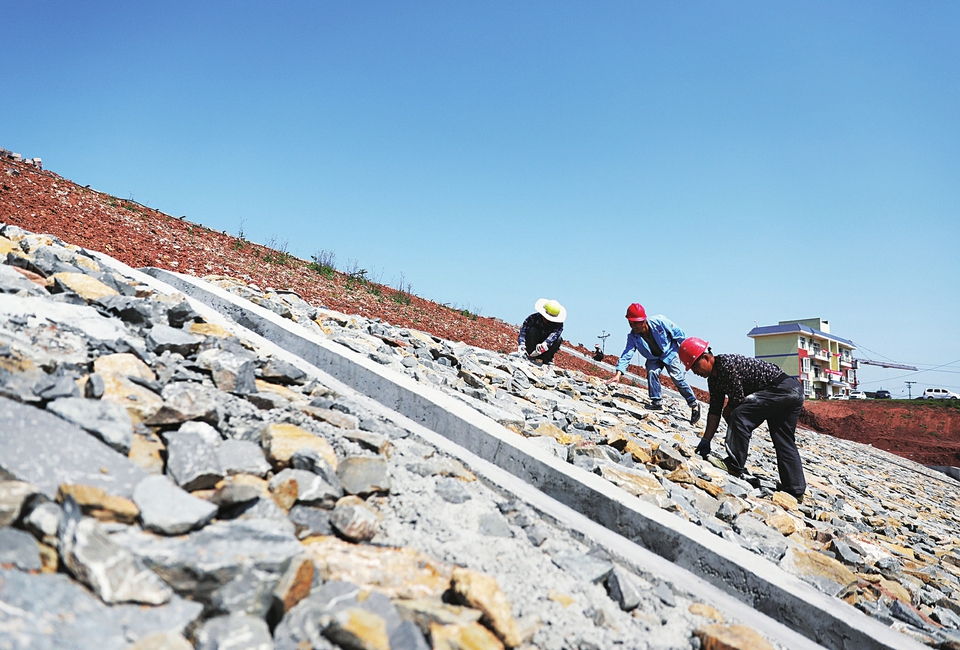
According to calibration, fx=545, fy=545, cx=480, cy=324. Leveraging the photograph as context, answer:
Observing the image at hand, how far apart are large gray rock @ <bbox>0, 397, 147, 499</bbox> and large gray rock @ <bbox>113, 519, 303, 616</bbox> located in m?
0.32

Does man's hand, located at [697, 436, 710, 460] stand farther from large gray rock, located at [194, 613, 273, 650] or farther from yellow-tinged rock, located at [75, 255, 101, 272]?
yellow-tinged rock, located at [75, 255, 101, 272]

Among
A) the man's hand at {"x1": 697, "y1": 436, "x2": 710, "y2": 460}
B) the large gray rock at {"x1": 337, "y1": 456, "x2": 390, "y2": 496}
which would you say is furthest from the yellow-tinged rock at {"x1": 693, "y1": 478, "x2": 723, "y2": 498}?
the large gray rock at {"x1": 337, "y1": 456, "x2": 390, "y2": 496}

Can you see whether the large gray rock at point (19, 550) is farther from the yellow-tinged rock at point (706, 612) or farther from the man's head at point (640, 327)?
the man's head at point (640, 327)

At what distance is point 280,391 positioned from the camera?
366 centimetres

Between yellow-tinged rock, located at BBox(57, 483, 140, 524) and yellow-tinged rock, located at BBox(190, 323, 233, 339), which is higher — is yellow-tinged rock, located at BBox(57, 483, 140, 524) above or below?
below

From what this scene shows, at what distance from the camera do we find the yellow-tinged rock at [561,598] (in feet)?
7.28

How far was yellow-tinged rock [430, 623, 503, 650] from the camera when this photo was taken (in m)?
1.73

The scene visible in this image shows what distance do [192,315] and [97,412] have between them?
7.56 feet

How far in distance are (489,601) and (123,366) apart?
2408 millimetres

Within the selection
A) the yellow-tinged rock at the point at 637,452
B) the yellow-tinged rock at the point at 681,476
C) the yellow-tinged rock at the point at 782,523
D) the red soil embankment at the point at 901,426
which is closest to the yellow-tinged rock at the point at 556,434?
the yellow-tinged rock at the point at 637,452

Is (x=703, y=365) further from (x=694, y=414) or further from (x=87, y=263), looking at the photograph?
(x=87, y=263)

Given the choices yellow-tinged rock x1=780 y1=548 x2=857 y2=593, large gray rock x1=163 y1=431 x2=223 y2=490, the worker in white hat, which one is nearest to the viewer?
large gray rock x1=163 y1=431 x2=223 y2=490

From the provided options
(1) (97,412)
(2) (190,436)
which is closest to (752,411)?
(2) (190,436)

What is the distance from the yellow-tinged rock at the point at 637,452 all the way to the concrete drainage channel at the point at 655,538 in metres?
1.82
